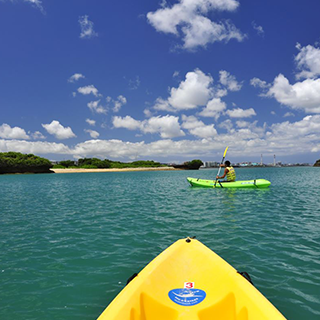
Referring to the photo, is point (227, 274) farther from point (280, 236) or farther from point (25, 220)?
point (25, 220)

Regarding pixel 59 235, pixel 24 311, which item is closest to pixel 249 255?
pixel 24 311

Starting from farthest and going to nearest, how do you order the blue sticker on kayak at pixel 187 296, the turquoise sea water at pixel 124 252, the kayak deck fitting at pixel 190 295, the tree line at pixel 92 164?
1. the tree line at pixel 92 164
2. the turquoise sea water at pixel 124 252
3. the blue sticker on kayak at pixel 187 296
4. the kayak deck fitting at pixel 190 295

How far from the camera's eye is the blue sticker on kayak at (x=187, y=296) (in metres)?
3.70

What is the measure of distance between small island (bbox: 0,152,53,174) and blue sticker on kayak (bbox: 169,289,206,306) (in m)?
122

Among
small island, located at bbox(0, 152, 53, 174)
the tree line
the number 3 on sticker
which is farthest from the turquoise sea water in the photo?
the tree line

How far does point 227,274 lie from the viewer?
13.1 feet

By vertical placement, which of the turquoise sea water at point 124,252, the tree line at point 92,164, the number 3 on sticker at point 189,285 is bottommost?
the turquoise sea water at point 124,252

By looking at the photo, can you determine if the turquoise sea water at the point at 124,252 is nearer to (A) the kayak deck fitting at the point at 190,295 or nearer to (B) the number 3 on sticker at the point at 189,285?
(A) the kayak deck fitting at the point at 190,295

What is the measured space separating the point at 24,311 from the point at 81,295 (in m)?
1.03

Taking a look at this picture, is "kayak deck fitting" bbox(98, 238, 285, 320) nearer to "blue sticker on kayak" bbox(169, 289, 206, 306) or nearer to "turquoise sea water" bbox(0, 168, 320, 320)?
"blue sticker on kayak" bbox(169, 289, 206, 306)

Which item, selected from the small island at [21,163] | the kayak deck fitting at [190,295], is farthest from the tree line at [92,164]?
the kayak deck fitting at [190,295]

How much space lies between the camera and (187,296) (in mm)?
3844

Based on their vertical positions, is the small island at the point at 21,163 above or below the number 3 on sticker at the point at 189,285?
above

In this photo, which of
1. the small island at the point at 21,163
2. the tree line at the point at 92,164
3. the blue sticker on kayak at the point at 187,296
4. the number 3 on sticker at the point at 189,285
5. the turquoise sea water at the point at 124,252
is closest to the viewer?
the blue sticker on kayak at the point at 187,296
